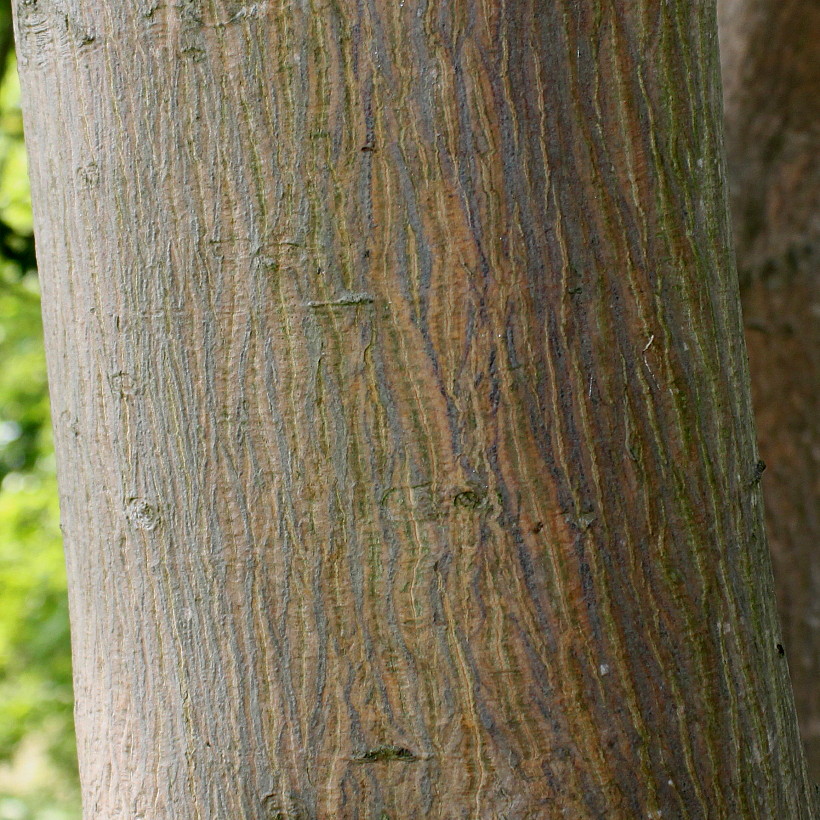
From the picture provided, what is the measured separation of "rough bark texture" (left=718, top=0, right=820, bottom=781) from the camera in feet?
8.64

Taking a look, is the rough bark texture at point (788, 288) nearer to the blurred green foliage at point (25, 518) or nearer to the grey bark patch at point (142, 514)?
the grey bark patch at point (142, 514)

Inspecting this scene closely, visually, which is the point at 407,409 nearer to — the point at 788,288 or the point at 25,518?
the point at 788,288

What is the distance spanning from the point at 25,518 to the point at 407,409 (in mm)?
5172

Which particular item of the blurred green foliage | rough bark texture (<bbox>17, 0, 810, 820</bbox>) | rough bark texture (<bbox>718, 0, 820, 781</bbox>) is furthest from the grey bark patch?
the blurred green foliage

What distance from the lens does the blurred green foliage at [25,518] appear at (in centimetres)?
502

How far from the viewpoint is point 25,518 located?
18.2ft

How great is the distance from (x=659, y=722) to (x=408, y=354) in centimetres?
53

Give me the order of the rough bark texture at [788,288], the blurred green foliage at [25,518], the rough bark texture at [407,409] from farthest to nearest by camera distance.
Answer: the blurred green foliage at [25,518] → the rough bark texture at [788,288] → the rough bark texture at [407,409]

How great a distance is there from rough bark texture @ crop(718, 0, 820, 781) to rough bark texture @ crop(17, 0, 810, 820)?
1.73 meters

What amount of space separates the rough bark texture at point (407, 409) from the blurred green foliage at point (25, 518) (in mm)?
3934

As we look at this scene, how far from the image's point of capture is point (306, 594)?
1.03m

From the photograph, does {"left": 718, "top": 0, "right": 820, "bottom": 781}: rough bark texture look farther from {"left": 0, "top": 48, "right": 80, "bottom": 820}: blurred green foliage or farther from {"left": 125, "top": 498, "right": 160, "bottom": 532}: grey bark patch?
{"left": 0, "top": 48, "right": 80, "bottom": 820}: blurred green foliage

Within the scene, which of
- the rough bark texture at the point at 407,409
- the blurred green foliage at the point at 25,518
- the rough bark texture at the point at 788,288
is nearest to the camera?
the rough bark texture at the point at 407,409

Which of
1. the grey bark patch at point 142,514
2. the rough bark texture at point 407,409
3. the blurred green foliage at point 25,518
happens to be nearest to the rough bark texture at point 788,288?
the rough bark texture at point 407,409
